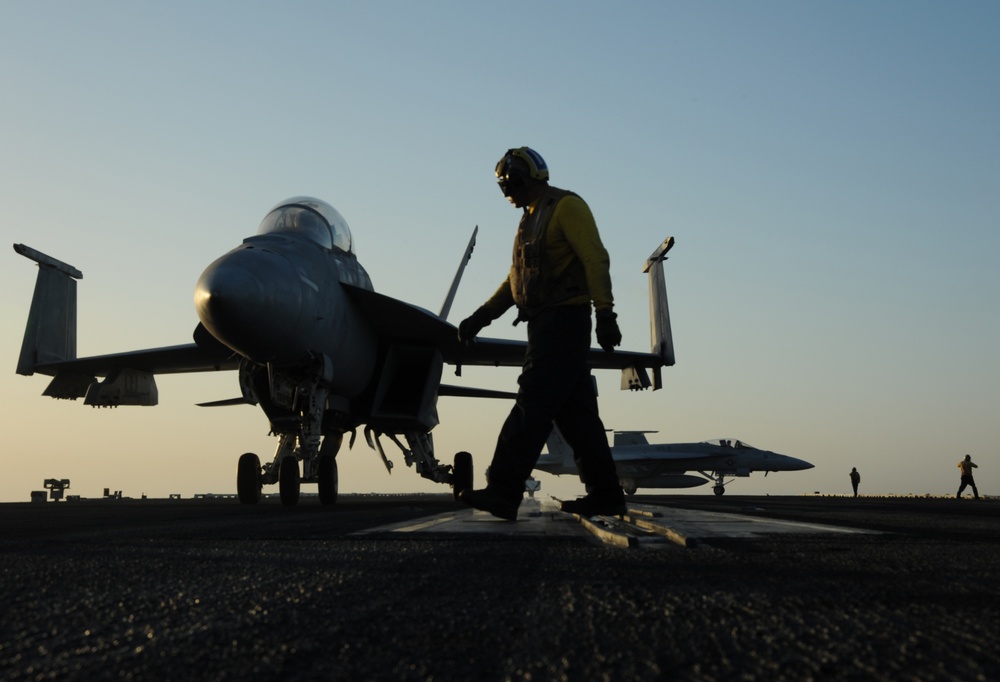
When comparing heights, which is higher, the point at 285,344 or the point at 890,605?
the point at 285,344

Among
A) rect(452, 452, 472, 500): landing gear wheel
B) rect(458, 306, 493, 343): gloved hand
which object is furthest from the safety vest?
rect(452, 452, 472, 500): landing gear wheel

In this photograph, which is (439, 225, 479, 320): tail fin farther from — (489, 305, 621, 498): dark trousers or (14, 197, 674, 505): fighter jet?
(489, 305, 621, 498): dark trousers

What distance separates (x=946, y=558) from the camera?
2900 millimetres

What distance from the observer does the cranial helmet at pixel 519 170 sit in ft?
16.8

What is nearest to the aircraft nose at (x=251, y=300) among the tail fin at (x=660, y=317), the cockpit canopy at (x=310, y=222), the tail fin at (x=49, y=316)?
the cockpit canopy at (x=310, y=222)

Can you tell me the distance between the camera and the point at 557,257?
4973 millimetres

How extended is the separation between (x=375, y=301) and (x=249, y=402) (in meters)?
1.83

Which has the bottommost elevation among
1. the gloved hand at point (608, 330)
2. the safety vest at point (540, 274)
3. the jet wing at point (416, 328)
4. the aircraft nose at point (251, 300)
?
the gloved hand at point (608, 330)

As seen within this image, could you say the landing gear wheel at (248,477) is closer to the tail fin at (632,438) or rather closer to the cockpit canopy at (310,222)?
the cockpit canopy at (310,222)

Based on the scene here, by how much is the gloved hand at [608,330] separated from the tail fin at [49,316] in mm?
13176

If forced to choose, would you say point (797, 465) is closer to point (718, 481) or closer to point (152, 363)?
point (718, 481)

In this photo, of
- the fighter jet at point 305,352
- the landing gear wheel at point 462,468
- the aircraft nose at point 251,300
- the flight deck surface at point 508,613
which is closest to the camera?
the flight deck surface at point 508,613

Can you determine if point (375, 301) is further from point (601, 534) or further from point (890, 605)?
point (890, 605)

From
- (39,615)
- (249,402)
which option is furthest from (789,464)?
(39,615)
